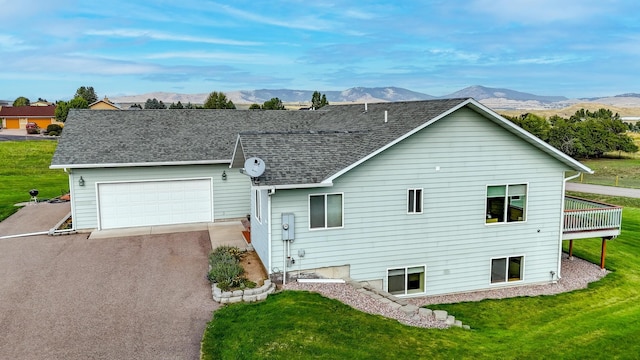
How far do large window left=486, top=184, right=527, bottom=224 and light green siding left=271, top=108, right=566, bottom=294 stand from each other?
0.19 m

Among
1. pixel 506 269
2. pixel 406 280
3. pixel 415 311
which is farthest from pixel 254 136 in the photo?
pixel 506 269

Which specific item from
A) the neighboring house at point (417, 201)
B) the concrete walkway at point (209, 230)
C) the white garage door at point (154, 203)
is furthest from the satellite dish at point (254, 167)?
the white garage door at point (154, 203)

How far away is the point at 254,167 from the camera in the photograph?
12594 millimetres

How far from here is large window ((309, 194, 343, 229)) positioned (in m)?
13.5

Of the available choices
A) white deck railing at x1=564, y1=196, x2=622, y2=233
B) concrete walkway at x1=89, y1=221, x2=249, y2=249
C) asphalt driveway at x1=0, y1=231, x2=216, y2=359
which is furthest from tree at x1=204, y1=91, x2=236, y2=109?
white deck railing at x1=564, y1=196, x2=622, y2=233

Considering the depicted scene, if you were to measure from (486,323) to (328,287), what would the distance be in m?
4.35

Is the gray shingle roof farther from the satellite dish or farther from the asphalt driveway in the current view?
the asphalt driveway

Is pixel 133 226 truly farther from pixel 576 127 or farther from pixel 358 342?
pixel 576 127

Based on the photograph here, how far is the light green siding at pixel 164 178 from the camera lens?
18531 mm

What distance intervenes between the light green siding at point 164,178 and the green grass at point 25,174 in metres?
5.21

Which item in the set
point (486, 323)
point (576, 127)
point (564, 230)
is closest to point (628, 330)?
point (486, 323)

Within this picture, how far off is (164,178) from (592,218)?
16.2 meters

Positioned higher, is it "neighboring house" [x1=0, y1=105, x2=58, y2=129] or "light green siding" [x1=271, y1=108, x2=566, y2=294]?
"neighboring house" [x1=0, y1=105, x2=58, y2=129]

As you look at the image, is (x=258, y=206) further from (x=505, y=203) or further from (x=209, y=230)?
(x=505, y=203)
